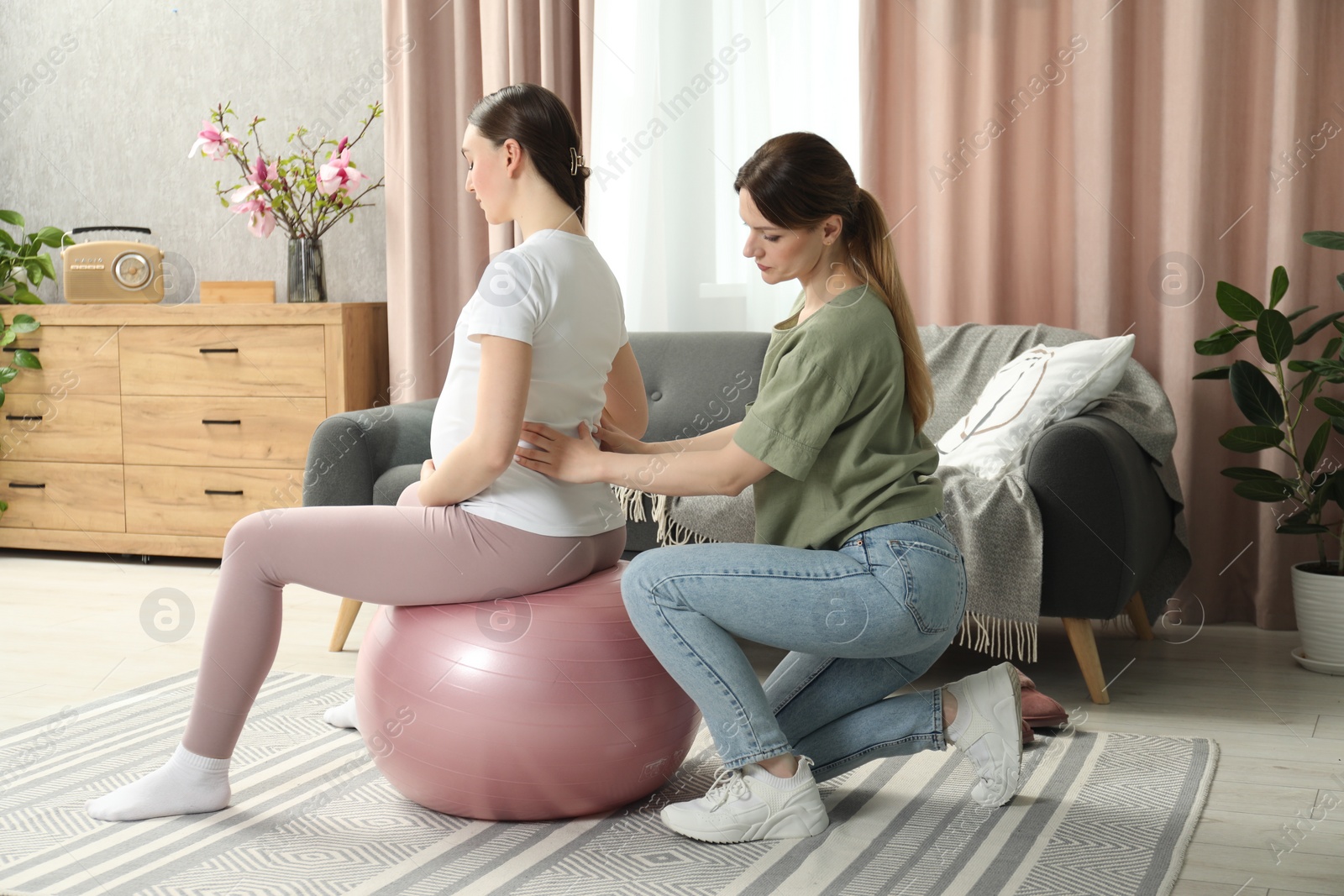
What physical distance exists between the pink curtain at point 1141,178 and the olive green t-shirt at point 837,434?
5.07 feet

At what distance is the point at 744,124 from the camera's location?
321cm

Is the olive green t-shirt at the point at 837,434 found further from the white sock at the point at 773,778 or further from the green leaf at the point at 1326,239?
the green leaf at the point at 1326,239

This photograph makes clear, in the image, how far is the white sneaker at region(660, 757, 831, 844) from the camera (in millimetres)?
1506

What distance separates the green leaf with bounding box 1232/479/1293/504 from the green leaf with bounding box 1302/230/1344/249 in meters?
0.49

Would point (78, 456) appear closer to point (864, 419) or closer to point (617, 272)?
point (617, 272)

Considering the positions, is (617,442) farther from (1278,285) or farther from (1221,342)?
(1278,285)

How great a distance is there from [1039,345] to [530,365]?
147 cm

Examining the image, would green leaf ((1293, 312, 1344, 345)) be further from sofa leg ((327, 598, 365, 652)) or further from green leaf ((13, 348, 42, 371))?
green leaf ((13, 348, 42, 371))

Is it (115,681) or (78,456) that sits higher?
(78,456)

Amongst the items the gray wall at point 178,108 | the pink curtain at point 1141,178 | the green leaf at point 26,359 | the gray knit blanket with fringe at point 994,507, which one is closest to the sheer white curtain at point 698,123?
the pink curtain at point 1141,178

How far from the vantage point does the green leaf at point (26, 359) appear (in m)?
3.49

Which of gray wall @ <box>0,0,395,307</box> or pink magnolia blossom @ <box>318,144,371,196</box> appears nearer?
pink magnolia blossom @ <box>318,144,371,196</box>

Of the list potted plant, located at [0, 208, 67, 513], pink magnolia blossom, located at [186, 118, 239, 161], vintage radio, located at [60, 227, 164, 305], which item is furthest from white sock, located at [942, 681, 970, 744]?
potted plant, located at [0, 208, 67, 513]

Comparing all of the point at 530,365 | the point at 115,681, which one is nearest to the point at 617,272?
the point at 115,681
